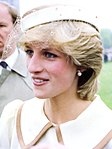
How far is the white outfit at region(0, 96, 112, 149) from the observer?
3.26 ft

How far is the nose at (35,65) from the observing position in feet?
3.07

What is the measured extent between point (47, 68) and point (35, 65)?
30 mm

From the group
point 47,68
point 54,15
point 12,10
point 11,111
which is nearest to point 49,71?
point 47,68

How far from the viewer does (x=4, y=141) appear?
110 cm

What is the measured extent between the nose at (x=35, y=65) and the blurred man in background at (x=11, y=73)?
2.10 feet

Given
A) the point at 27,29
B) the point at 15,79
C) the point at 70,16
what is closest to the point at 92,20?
the point at 70,16

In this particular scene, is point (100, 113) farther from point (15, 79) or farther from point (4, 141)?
point (15, 79)

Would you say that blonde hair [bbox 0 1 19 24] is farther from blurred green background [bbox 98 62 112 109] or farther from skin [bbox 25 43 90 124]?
skin [bbox 25 43 90 124]

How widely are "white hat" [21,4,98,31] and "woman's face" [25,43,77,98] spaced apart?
0.21 ft

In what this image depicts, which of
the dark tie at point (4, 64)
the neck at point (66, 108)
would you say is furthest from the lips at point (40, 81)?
the dark tie at point (4, 64)

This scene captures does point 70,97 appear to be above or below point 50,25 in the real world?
below

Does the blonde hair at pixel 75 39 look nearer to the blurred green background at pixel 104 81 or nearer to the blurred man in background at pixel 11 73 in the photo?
the blurred green background at pixel 104 81

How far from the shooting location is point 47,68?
936mm

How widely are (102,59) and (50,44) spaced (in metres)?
0.17
